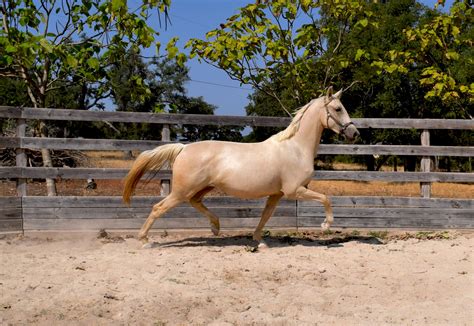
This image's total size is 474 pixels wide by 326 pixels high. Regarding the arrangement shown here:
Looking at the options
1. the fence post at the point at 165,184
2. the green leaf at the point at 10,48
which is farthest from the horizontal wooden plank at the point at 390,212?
the green leaf at the point at 10,48

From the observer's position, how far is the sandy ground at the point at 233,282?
4379 mm

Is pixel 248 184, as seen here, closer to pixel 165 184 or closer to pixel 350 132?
pixel 350 132

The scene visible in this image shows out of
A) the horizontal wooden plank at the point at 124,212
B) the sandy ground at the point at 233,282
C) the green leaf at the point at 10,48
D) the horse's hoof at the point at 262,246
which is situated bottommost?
the sandy ground at the point at 233,282

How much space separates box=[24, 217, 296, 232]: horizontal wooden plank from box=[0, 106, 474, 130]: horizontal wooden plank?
139cm

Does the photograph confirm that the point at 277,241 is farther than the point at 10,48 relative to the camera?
Yes

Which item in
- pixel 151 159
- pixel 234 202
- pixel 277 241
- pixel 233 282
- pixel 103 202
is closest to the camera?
pixel 233 282

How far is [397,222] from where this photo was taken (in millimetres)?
8172

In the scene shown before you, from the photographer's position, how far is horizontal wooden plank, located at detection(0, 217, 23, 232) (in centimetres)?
722

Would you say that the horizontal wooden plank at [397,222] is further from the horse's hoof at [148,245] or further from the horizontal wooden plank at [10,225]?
the horizontal wooden plank at [10,225]

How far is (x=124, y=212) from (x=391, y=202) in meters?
3.94

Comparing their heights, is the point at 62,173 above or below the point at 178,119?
below

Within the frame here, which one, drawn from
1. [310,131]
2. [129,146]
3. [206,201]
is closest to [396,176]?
[310,131]

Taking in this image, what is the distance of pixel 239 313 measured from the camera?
4.46 m

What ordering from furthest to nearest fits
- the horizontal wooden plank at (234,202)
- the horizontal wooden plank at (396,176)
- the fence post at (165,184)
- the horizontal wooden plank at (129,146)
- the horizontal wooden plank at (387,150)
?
the horizontal wooden plank at (387,150) → the horizontal wooden plank at (396,176) → the fence post at (165,184) → the horizontal wooden plank at (234,202) → the horizontal wooden plank at (129,146)
